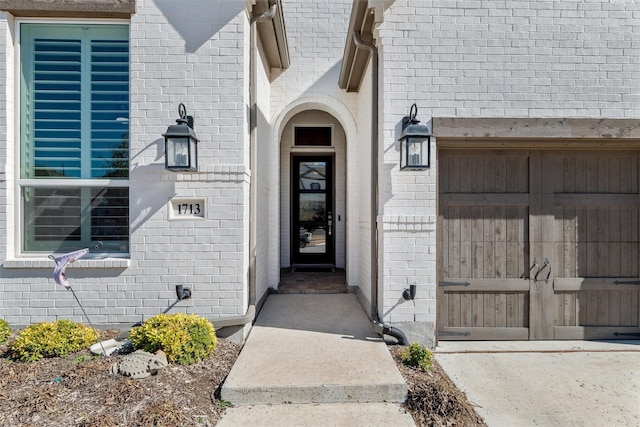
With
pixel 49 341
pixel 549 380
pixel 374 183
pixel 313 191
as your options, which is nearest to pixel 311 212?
pixel 313 191

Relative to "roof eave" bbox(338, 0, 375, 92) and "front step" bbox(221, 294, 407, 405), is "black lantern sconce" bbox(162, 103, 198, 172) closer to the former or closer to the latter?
"front step" bbox(221, 294, 407, 405)

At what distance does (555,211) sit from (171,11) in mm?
4667

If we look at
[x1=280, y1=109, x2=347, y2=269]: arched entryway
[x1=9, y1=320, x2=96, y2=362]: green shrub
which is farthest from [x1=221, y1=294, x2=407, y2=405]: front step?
[x1=280, y1=109, x2=347, y2=269]: arched entryway

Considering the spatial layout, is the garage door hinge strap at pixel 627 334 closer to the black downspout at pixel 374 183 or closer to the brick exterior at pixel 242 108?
the brick exterior at pixel 242 108

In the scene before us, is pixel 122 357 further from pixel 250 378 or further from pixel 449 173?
pixel 449 173

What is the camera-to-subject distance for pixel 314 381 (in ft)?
9.37

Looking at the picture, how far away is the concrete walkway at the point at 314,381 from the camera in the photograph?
8.55ft

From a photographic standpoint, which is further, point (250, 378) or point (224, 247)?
point (224, 247)

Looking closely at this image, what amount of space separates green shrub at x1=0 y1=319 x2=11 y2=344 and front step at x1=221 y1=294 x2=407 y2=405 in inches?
90.6

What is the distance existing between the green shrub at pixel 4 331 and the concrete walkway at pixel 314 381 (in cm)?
230

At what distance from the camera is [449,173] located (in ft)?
12.8

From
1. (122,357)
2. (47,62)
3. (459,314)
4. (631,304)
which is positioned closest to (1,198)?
(47,62)

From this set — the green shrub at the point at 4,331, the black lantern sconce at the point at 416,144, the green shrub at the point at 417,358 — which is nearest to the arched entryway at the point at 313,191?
the black lantern sconce at the point at 416,144

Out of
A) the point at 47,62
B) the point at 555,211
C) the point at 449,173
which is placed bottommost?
the point at 555,211
